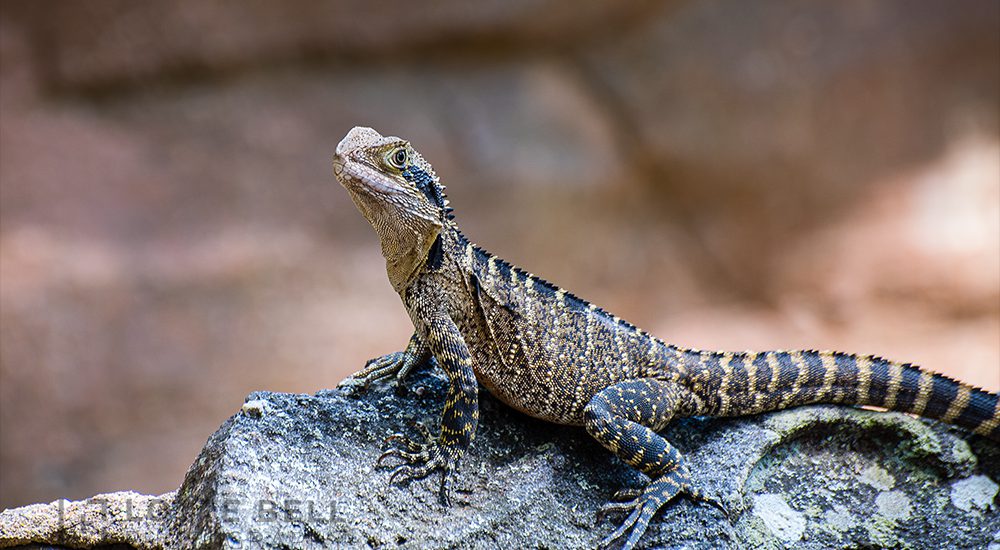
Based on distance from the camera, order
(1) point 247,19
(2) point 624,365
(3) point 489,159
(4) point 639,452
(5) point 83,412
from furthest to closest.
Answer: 1. (3) point 489,159
2. (1) point 247,19
3. (5) point 83,412
4. (2) point 624,365
5. (4) point 639,452

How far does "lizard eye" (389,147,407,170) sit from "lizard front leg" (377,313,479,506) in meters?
1.09

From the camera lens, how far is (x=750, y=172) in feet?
45.2

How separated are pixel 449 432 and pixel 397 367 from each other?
91 cm

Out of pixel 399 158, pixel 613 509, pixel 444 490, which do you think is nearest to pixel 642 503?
pixel 613 509

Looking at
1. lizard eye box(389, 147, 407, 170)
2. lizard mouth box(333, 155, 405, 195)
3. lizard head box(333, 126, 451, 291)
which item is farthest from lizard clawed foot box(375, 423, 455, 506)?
lizard eye box(389, 147, 407, 170)

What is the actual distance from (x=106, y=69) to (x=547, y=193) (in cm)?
651

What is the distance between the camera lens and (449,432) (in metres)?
5.28

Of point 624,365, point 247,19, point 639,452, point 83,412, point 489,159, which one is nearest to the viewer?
point 639,452

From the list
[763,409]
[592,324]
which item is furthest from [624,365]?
[763,409]

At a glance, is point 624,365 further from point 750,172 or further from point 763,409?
point 750,172

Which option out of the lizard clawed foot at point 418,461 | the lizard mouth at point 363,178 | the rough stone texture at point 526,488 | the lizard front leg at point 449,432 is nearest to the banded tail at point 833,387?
the rough stone texture at point 526,488

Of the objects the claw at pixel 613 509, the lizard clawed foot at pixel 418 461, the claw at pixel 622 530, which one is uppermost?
the lizard clawed foot at pixel 418 461

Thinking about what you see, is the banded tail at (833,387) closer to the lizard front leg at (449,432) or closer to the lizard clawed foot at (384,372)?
the lizard front leg at (449,432)

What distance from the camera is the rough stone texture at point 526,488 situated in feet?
15.5
